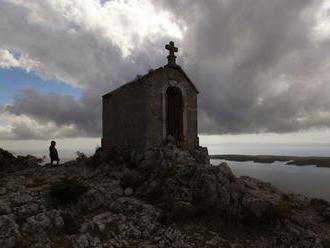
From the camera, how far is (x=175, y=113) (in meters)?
24.0

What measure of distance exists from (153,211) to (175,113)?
8.89 meters

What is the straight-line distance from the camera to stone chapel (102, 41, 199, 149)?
21.5 m

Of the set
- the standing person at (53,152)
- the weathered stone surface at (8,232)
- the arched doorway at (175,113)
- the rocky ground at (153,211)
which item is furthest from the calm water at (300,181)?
the weathered stone surface at (8,232)

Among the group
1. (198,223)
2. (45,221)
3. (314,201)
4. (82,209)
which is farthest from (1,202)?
(314,201)

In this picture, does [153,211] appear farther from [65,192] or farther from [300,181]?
[300,181]

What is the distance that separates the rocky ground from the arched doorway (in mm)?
2452

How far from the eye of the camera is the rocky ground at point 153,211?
14.7 metres

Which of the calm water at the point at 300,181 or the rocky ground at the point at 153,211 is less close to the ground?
the rocky ground at the point at 153,211

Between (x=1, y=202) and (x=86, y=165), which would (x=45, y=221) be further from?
(x=86, y=165)

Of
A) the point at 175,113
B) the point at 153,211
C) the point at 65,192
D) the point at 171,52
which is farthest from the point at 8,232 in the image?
the point at 171,52

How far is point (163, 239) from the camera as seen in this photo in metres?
15.2

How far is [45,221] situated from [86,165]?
8759 mm

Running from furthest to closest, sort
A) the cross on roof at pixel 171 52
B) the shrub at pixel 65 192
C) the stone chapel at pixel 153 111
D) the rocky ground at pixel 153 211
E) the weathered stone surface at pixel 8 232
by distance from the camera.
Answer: the cross on roof at pixel 171 52 → the stone chapel at pixel 153 111 → the shrub at pixel 65 192 → the rocky ground at pixel 153 211 → the weathered stone surface at pixel 8 232

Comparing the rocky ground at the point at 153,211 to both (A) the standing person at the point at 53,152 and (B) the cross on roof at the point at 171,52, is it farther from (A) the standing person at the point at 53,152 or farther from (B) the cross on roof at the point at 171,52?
(B) the cross on roof at the point at 171,52
